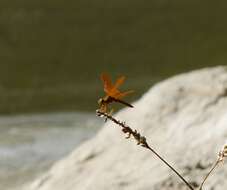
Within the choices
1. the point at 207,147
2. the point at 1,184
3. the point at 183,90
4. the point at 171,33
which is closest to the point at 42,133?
the point at 1,184

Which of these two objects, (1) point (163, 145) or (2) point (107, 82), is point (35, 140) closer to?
(1) point (163, 145)

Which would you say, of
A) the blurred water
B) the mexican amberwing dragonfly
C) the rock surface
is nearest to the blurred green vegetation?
the blurred water

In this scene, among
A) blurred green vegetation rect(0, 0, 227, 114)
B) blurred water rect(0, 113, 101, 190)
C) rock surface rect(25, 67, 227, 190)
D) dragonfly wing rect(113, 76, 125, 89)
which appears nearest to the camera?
dragonfly wing rect(113, 76, 125, 89)

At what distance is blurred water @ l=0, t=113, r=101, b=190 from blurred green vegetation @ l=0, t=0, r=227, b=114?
56 cm

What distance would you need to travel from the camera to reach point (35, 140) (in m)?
4.53

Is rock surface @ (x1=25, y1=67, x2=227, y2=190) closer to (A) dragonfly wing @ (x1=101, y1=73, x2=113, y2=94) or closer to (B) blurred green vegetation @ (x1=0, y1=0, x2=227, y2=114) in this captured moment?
(A) dragonfly wing @ (x1=101, y1=73, x2=113, y2=94)

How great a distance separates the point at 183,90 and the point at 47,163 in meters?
1.46

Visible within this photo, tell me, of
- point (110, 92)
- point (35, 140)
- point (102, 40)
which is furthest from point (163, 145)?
point (102, 40)

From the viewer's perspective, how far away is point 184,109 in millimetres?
2477

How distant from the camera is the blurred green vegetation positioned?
6.25 m

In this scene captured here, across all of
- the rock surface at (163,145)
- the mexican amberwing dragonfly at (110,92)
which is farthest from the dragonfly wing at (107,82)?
the rock surface at (163,145)

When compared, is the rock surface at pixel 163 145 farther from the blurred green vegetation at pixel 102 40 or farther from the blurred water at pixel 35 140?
the blurred green vegetation at pixel 102 40

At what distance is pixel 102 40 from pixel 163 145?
13.2 feet

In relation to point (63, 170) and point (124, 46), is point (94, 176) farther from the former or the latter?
point (124, 46)
